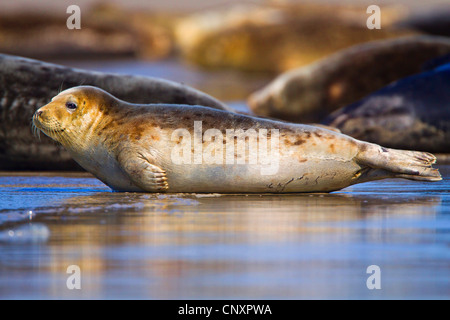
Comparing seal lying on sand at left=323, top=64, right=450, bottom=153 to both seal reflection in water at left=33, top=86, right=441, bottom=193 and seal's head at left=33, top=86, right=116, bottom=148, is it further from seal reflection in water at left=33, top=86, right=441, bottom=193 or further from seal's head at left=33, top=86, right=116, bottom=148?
seal's head at left=33, top=86, right=116, bottom=148

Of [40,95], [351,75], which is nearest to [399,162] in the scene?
[40,95]

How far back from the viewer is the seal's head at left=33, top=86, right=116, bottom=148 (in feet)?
17.6

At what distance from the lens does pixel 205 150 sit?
204 inches

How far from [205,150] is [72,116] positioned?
780 mm

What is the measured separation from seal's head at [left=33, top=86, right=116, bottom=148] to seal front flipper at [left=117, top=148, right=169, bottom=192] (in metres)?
0.36

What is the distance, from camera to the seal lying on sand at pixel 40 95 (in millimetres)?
6789

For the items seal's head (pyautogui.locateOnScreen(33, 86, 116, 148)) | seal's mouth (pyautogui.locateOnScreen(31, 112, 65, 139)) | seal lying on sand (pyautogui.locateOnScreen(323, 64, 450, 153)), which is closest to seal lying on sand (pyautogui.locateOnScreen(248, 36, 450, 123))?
seal lying on sand (pyautogui.locateOnScreen(323, 64, 450, 153))

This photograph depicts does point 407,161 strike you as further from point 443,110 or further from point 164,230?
point 443,110

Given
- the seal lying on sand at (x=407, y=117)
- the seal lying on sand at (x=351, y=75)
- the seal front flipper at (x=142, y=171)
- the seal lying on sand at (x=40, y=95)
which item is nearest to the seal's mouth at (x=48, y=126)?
the seal front flipper at (x=142, y=171)

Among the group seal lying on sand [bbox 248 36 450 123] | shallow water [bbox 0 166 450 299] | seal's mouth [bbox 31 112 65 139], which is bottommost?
shallow water [bbox 0 166 450 299]

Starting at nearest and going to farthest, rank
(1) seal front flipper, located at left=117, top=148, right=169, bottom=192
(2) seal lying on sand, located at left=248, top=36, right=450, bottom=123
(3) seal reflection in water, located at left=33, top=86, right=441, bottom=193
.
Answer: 1. (1) seal front flipper, located at left=117, top=148, right=169, bottom=192
2. (3) seal reflection in water, located at left=33, top=86, right=441, bottom=193
3. (2) seal lying on sand, located at left=248, top=36, right=450, bottom=123

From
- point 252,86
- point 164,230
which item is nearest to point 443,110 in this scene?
point 164,230

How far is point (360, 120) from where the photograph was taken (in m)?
7.83

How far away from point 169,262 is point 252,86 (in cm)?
1317
